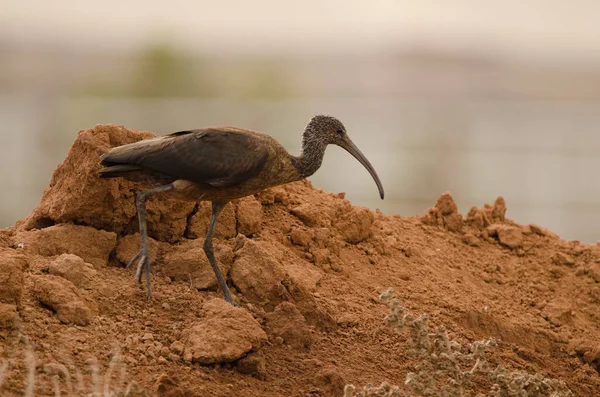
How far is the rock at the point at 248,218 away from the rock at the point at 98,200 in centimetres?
44

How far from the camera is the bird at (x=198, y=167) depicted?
7340mm

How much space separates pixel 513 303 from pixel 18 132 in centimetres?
1852

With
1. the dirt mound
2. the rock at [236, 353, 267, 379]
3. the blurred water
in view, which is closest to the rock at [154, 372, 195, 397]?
the dirt mound

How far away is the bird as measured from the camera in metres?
7.34

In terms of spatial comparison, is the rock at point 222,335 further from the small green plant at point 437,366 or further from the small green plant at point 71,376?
the small green plant at point 437,366

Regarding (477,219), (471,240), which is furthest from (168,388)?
(477,219)

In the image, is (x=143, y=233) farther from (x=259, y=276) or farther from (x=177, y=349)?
(x=177, y=349)

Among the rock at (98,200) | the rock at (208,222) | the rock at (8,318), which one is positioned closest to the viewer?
the rock at (8,318)

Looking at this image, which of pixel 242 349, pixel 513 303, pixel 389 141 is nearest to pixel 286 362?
pixel 242 349

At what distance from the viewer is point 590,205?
23938 millimetres

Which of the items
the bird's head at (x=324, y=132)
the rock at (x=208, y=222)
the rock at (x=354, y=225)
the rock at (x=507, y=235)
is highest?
the bird's head at (x=324, y=132)

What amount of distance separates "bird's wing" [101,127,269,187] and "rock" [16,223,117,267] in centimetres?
59

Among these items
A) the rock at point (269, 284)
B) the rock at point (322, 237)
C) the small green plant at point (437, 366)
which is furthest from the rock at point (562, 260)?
the small green plant at point (437, 366)

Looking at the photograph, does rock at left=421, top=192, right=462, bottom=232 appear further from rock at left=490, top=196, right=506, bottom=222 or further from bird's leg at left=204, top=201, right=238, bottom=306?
bird's leg at left=204, top=201, right=238, bottom=306
